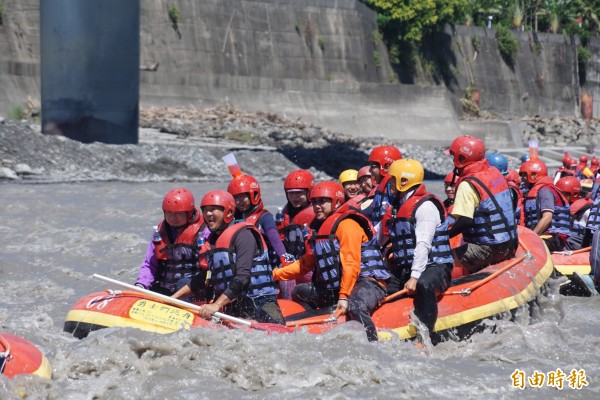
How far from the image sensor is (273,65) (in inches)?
1324

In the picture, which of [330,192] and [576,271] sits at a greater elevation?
[330,192]

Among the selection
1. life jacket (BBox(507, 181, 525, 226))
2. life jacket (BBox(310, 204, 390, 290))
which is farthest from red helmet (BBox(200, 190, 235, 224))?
life jacket (BBox(507, 181, 525, 226))

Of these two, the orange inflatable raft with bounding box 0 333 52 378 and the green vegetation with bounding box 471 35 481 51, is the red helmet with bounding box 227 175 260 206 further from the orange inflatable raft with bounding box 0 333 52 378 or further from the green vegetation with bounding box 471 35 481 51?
the green vegetation with bounding box 471 35 481 51

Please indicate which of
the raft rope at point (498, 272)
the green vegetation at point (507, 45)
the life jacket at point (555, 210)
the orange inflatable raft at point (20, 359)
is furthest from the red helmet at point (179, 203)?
the green vegetation at point (507, 45)

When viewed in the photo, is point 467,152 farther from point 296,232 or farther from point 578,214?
point 578,214

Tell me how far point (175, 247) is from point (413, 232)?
1712mm

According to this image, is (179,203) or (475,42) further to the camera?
(475,42)

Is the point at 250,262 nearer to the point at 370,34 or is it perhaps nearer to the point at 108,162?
the point at 108,162

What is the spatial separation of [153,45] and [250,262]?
24.4m

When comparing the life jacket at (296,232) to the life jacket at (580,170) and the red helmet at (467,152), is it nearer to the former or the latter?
the red helmet at (467,152)

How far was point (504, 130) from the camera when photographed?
35094 millimetres

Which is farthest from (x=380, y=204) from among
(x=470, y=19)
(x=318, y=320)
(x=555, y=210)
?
(x=470, y=19)

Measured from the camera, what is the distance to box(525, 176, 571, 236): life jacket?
10930 millimetres

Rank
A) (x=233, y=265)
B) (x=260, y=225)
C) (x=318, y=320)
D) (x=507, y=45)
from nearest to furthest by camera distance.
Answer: (x=233, y=265) < (x=318, y=320) < (x=260, y=225) < (x=507, y=45)
